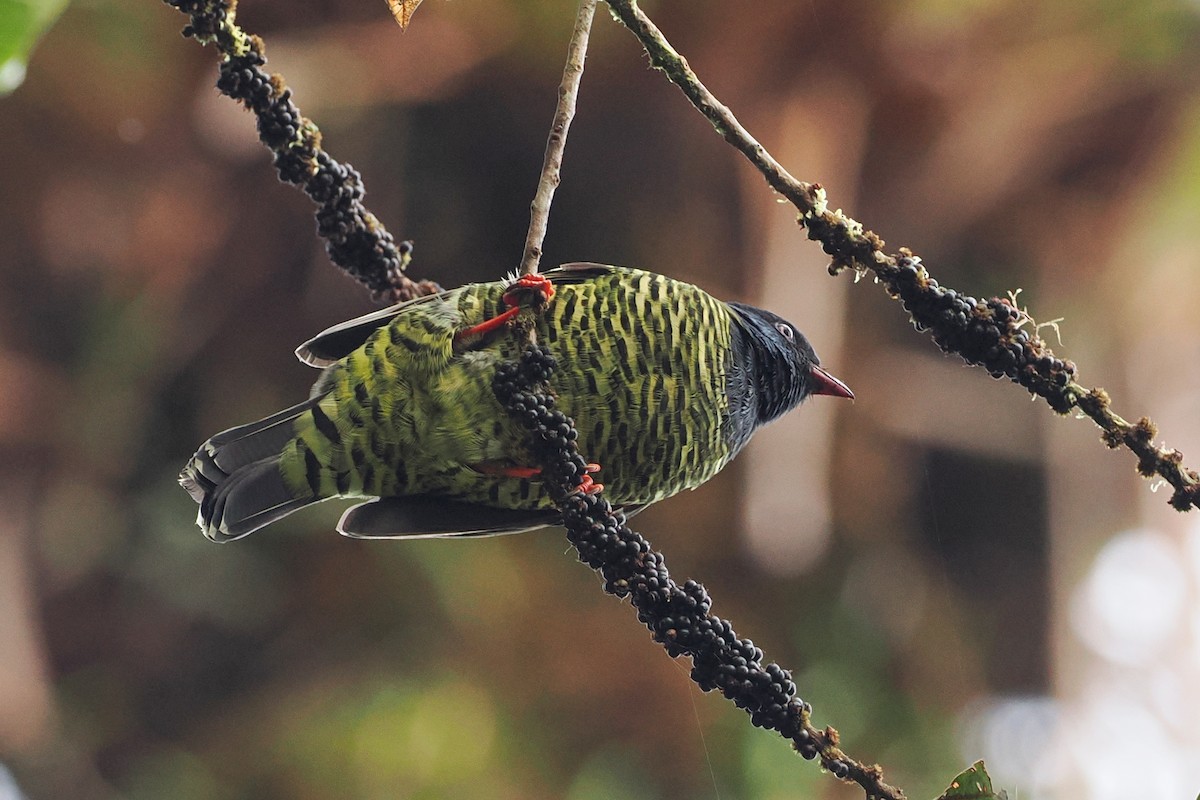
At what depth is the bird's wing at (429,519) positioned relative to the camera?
1693 millimetres

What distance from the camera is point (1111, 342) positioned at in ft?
10.6

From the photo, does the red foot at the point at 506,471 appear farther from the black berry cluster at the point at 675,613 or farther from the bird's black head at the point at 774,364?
the bird's black head at the point at 774,364

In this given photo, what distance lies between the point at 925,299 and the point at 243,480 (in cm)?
102

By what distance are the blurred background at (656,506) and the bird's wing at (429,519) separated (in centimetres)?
116

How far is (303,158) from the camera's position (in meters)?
1.44

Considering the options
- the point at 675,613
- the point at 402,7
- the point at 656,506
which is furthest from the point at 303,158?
the point at 656,506

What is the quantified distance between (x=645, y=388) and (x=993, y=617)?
2397 mm

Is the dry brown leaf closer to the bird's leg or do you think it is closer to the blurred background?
the bird's leg

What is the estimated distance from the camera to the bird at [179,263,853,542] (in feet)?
5.27

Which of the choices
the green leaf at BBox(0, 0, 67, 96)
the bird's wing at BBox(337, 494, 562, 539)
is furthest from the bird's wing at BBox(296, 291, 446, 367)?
the green leaf at BBox(0, 0, 67, 96)

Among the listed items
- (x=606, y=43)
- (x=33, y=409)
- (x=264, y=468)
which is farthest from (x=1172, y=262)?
(x=33, y=409)

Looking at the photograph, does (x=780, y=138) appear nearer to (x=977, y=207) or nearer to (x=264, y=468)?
(x=977, y=207)

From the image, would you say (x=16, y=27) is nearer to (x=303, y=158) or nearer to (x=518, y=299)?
(x=303, y=158)

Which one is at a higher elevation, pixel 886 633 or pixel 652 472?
pixel 886 633
